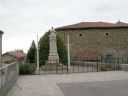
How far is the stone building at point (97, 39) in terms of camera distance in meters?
58.2

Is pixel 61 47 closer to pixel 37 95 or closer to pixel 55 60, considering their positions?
pixel 55 60

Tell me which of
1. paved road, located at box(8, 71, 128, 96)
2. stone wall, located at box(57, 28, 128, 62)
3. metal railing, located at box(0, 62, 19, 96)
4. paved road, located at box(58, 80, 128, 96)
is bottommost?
paved road, located at box(8, 71, 128, 96)

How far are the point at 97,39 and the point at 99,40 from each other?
46 centimetres

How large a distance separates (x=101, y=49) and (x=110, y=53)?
1.83 meters

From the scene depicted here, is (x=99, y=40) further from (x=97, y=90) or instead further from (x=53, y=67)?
(x=97, y=90)

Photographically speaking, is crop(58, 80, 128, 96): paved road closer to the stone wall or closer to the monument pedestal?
the monument pedestal

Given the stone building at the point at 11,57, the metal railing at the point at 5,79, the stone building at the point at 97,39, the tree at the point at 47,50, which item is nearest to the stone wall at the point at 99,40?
the stone building at the point at 97,39

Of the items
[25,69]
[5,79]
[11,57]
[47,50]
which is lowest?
[11,57]

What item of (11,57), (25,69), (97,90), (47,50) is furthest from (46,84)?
(11,57)

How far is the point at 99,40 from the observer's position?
5878 centimetres

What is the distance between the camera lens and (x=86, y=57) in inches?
2212

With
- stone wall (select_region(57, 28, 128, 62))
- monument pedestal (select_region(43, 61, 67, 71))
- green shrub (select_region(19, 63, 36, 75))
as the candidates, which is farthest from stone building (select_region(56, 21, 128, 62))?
green shrub (select_region(19, 63, 36, 75))

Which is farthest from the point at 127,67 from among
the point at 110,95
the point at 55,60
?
the point at 110,95

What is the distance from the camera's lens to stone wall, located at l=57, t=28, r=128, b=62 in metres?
58.3
